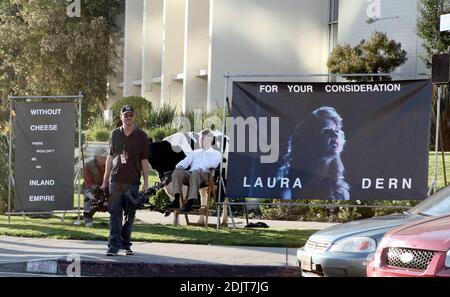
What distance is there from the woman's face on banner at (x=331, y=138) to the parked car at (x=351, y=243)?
346 cm

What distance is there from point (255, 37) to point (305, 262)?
29.7 metres

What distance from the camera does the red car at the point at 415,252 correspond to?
22.0ft

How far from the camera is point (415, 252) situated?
22.7 feet

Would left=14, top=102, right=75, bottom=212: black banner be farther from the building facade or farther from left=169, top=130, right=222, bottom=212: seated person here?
the building facade

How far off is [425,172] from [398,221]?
4.08 meters

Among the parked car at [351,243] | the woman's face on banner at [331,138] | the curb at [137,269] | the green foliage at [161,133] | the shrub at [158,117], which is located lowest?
the curb at [137,269]

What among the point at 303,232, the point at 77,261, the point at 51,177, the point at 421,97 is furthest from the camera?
the point at 51,177

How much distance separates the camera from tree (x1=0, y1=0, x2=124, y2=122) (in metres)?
A: 45.4

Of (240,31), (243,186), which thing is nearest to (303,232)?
(243,186)

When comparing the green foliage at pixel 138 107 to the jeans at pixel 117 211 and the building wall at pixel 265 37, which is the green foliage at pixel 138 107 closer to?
the building wall at pixel 265 37

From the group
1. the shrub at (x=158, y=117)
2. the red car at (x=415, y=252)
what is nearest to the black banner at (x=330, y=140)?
the red car at (x=415, y=252)

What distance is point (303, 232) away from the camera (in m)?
13.5

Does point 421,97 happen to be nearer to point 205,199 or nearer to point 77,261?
point 205,199

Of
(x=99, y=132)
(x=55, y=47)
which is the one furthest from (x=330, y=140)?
(x=55, y=47)
